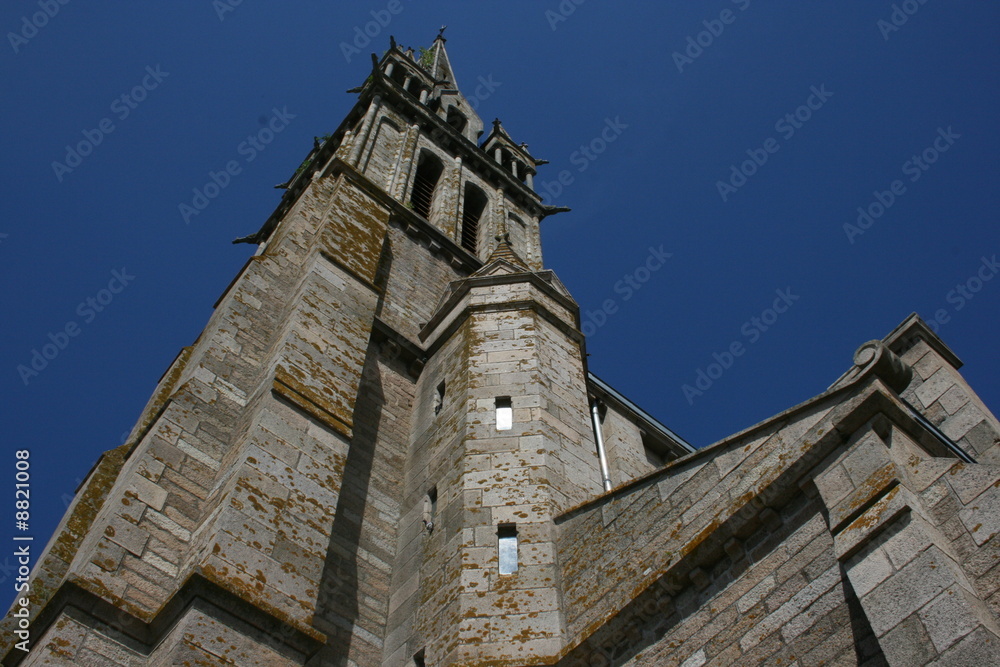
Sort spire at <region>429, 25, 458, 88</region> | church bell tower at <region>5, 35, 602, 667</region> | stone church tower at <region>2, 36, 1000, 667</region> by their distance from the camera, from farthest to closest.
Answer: spire at <region>429, 25, 458, 88</region> → church bell tower at <region>5, 35, 602, 667</region> → stone church tower at <region>2, 36, 1000, 667</region>

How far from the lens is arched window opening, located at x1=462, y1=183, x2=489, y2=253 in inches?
888

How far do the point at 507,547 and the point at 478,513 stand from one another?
517mm

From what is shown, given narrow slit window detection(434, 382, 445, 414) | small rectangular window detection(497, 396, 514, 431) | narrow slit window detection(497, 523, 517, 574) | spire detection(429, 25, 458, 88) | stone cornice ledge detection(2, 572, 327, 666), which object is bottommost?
stone cornice ledge detection(2, 572, 327, 666)

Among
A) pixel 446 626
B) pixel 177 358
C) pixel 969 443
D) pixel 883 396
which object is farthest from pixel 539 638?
pixel 177 358

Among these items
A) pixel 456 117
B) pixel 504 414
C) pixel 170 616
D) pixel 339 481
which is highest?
pixel 456 117

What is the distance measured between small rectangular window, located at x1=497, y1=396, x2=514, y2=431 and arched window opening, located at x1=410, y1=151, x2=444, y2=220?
11926 mm

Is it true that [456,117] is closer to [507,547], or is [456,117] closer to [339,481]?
[339,481]

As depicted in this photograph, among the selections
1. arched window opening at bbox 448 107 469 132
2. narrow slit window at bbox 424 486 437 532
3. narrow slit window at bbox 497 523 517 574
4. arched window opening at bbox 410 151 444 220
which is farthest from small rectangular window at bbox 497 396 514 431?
arched window opening at bbox 448 107 469 132

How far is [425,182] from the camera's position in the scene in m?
23.6

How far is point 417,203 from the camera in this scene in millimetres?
22156

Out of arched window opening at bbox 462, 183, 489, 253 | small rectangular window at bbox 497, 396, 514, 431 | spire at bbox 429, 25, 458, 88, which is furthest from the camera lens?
spire at bbox 429, 25, 458, 88

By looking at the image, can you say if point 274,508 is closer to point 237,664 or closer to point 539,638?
point 237,664

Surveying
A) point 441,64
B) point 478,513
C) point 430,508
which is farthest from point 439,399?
point 441,64

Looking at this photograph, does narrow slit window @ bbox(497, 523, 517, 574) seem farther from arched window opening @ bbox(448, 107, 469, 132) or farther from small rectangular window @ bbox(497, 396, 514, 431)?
arched window opening @ bbox(448, 107, 469, 132)
